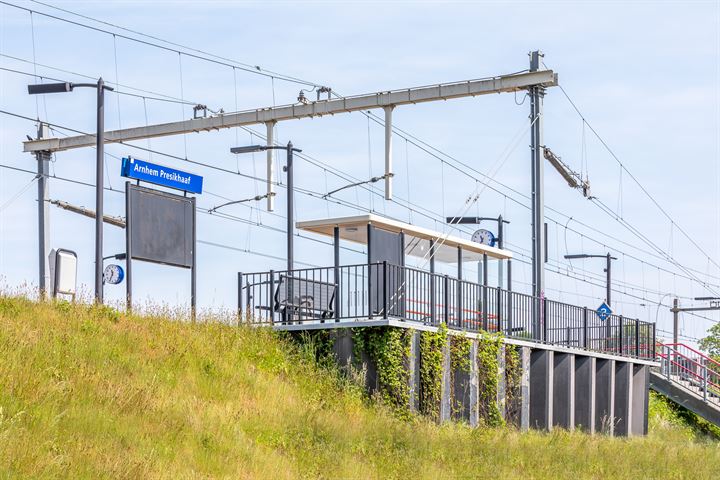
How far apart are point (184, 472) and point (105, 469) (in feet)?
5.00

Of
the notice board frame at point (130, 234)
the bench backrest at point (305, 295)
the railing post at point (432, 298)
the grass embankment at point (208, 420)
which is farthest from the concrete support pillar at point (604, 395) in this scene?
the notice board frame at point (130, 234)

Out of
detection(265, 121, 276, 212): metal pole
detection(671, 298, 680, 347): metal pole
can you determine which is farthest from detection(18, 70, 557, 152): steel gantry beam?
detection(671, 298, 680, 347): metal pole

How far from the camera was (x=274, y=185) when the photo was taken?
41625 mm

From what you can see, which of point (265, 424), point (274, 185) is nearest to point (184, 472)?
point (265, 424)

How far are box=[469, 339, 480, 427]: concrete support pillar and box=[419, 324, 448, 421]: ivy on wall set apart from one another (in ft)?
4.66

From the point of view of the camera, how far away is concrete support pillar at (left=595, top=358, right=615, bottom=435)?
35250 mm

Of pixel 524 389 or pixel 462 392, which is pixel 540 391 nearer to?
pixel 524 389

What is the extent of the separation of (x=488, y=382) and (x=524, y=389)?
6.35ft

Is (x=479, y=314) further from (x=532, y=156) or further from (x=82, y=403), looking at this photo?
(x=82, y=403)

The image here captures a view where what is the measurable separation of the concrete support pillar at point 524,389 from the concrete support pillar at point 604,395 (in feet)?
19.1

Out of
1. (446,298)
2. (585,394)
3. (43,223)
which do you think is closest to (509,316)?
(446,298)

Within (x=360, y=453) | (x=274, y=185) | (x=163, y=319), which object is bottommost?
(x=360, y=453)

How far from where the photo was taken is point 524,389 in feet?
96.3

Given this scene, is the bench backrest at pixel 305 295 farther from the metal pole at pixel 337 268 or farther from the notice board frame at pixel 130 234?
the notice board frame at pixel 130 234
